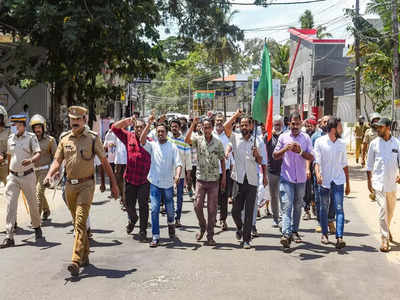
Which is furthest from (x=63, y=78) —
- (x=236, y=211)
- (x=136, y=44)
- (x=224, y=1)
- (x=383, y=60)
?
(x=383, y=60)

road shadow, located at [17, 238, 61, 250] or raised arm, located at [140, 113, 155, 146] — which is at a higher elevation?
raised arm, located at [140, 113, 155, 146]

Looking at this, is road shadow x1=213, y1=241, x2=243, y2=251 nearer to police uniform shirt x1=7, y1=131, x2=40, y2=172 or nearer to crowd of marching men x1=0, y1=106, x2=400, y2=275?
crowd of marching men x1=0, y1=106, x2=400, y2=275

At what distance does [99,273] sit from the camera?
6.42m

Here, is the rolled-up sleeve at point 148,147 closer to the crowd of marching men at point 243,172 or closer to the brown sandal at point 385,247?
the crowd of marching men at point 243,172

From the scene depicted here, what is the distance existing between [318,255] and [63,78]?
13.1m

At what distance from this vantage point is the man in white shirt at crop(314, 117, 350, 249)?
800 cm

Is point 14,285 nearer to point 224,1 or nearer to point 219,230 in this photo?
point 219,230

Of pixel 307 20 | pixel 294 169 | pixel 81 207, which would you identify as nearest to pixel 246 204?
pixel 294 169

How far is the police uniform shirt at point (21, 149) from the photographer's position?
846 cm

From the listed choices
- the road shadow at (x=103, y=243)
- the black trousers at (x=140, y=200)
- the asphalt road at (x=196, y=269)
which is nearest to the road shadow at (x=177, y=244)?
the asphalt road at (x=196, y=269)

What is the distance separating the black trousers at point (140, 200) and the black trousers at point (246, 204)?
1377 millimetres

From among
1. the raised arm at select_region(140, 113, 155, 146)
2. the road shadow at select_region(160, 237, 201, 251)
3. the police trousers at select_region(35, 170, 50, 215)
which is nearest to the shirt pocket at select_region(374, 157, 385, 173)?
the road shadow at select_region(160, 237, 201, 251)

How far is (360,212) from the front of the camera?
1168 centimetres

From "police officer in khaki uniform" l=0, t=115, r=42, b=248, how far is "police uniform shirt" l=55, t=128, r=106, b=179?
177 centimetres
